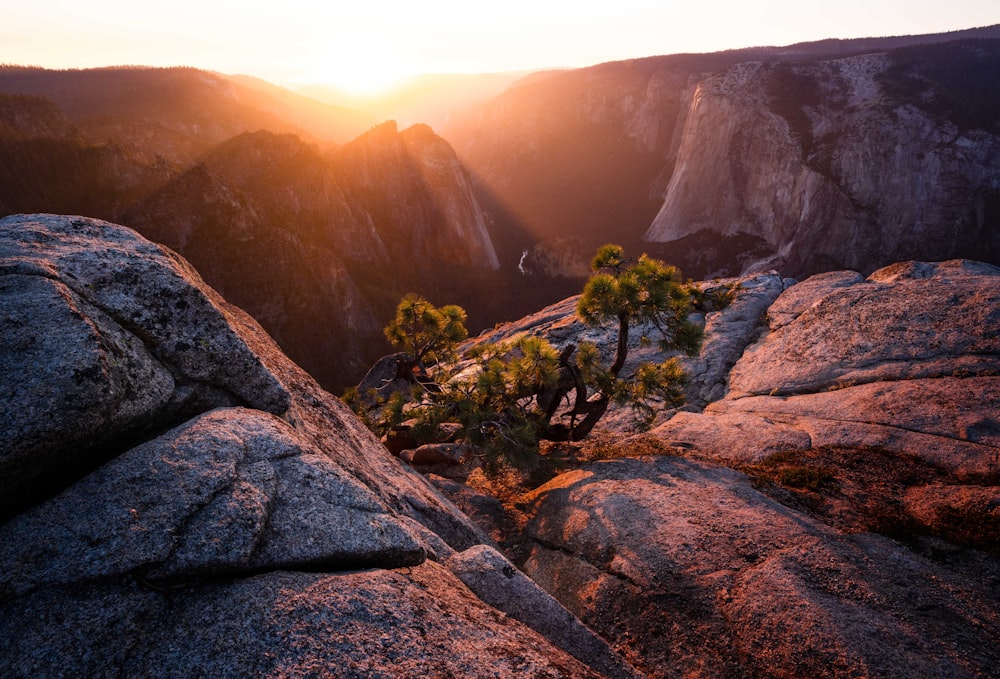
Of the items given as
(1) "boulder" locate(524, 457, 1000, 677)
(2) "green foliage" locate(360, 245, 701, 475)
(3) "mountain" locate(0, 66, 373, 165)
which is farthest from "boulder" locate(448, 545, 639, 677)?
(3) "mountain" locate(0, 66, 373, 165)

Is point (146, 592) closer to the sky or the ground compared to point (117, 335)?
closer to the ground

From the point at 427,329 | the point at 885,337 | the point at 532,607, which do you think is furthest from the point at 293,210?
the point at 532,607

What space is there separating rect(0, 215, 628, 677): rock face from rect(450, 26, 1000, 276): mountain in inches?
2064

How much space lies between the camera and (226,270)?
1241 inches

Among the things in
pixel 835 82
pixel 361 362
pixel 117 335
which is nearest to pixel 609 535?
pixel 117 335

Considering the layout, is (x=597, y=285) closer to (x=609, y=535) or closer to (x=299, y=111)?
(x=609, y=535)

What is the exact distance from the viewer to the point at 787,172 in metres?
48.2

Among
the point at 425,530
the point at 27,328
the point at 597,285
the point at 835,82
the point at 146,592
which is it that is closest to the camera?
the point at 146,592

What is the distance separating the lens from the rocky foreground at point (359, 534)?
8.45 ft

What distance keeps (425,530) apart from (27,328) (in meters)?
3.28

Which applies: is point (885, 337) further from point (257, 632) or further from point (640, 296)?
point (257, 632)

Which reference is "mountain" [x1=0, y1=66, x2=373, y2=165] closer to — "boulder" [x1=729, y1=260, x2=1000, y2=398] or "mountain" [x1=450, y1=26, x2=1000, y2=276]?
"mountain" [x1=450, y1=26, x2=1000, y2=276]

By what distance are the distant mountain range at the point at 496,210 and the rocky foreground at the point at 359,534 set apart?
29.8 meters

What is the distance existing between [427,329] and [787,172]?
171ft
